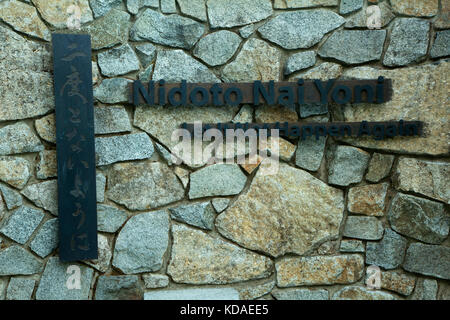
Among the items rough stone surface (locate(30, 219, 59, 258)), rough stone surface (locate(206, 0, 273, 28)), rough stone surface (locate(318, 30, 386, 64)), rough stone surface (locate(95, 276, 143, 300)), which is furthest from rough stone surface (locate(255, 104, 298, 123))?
rough stone surface (locate(30, 219, 59, 258))

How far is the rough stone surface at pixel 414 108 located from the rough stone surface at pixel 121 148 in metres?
1.14

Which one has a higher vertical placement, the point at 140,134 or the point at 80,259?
the point at 140,134

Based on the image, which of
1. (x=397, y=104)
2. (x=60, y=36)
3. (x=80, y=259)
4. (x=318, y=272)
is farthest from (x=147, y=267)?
(x=397, y=104)

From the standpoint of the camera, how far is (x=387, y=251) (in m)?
2.25

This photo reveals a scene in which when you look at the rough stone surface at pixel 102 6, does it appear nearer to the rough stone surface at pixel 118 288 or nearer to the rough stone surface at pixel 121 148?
the rough stone surface at pixel 121 148

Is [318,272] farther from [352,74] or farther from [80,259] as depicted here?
[80,259]

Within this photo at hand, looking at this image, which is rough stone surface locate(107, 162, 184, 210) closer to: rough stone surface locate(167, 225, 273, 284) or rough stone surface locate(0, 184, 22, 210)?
rough stone surface locate(167, 225, 273, 284)

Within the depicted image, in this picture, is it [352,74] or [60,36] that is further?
[352,74]

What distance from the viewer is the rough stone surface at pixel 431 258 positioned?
7.35 feet

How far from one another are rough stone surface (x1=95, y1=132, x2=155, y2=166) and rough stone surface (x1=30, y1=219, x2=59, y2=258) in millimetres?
417

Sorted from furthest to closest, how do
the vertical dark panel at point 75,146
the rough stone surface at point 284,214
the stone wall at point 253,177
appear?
the rough stone surface at point 284,214, the stone wall at point 253,177, the vertical dark panel at point 75,146

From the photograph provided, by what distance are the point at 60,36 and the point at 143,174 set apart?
826mm

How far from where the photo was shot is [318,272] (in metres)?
2.24

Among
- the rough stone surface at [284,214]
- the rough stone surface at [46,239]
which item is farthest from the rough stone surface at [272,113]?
the rough stone surface at [46,239]
